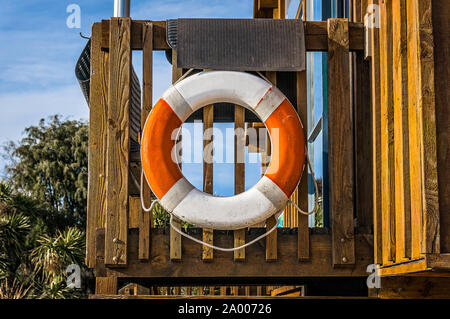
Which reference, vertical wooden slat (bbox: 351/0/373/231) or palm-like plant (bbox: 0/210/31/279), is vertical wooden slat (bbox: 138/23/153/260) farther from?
palm-like plant (bbox: 0/210/31/279)

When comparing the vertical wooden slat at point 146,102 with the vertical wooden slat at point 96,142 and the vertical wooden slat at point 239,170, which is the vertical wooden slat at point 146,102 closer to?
the vertical wooden slat at point 96,142

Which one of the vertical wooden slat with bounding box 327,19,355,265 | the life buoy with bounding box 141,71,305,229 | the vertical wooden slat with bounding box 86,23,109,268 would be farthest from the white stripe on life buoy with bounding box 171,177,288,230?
the vertical wooden slat with bounding box 86,23,109,268

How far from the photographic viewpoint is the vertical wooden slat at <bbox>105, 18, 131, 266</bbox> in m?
3.44

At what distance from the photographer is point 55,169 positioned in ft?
63.6

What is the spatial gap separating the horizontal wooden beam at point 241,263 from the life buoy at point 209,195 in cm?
15

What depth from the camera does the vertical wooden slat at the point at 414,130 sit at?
8.83ft

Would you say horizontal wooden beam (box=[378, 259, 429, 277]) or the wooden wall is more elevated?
the wooden wall

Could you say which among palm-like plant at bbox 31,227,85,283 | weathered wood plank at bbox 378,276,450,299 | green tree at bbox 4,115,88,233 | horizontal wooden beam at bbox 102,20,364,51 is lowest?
weathered wood plank at bbox 378,276,450,299

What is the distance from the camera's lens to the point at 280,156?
346 centimetres

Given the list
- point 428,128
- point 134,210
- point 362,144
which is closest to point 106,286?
point 134,210

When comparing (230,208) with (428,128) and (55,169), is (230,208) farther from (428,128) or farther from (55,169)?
(55,169)

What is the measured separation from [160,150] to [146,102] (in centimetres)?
26

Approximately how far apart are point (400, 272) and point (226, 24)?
1.53 metres

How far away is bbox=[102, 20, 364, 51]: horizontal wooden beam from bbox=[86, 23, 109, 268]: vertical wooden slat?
72 mm
